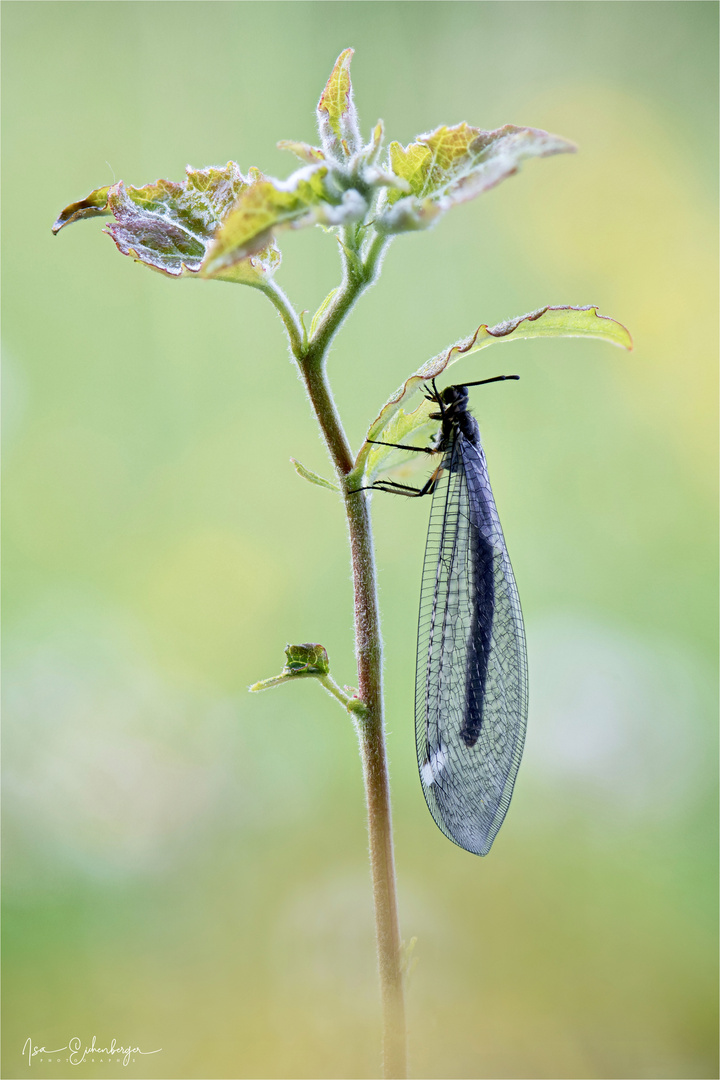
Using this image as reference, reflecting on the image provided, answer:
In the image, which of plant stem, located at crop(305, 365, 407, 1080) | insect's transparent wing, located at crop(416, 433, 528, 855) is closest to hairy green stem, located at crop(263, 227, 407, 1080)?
plant stem, located at crop(305, 365, 407, 1080)

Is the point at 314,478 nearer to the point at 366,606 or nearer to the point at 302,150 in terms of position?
the point at 366,606

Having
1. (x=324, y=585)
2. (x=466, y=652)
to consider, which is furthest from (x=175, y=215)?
(x=324, y=585)

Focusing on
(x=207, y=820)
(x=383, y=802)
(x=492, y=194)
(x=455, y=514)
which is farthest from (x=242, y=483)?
(x=383, y=802)

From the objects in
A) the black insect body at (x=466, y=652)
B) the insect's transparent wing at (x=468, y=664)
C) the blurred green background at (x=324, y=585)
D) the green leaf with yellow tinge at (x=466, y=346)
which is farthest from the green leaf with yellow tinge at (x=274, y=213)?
the blurred green background at (x=324, y=585)

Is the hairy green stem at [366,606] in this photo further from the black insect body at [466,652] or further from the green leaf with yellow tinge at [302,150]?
the black insect body at [466,652]

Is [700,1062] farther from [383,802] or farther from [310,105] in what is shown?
[310,105]

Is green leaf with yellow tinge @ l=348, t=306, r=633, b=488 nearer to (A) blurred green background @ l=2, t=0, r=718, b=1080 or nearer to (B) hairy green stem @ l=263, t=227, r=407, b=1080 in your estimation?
(B) hairy green stem @ l=263, t=227, r=407, b=1080
